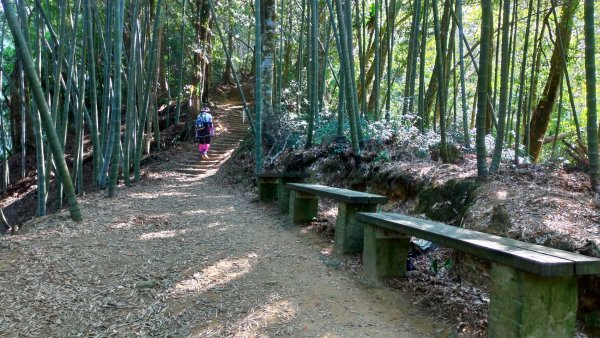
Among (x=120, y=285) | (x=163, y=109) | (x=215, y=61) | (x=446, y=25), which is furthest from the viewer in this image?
(x=215, y=61)

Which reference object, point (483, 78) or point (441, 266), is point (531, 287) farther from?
point (483, 78)

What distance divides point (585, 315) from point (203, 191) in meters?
6.28

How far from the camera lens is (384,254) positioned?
3359mm

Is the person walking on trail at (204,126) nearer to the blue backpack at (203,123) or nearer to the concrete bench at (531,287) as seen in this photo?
the blue backpack at (203,123)

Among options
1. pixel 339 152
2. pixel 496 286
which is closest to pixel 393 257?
pixel 496 286

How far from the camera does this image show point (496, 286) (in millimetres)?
2264

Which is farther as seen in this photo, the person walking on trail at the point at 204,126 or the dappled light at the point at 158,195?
the person walking on trail at the point at 204,126

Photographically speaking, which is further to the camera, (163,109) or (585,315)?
(163,109)

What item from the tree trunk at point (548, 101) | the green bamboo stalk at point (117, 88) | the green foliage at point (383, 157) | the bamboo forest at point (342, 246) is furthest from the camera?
the tree trunk at point (548, 101)

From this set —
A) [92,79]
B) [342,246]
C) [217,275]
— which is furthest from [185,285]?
[92,79]

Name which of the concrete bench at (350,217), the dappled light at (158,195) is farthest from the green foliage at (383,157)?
the dappled light at (158,195)

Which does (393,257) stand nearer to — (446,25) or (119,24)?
(119,24)

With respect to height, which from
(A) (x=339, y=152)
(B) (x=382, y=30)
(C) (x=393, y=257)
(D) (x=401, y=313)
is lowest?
(D) (x=401, y=313)

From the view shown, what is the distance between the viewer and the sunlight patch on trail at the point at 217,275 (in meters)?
3.18
